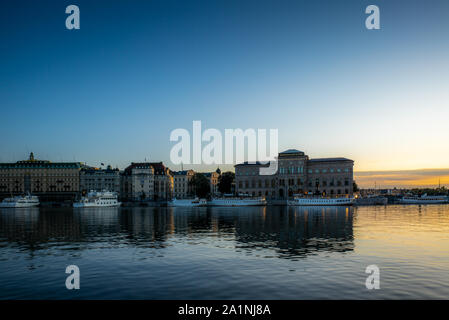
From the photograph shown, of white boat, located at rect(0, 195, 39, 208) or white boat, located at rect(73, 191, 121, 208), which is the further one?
white boat, located at rect(0, 195, 39, 208)

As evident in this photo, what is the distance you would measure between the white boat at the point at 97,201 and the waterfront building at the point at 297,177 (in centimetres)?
5588

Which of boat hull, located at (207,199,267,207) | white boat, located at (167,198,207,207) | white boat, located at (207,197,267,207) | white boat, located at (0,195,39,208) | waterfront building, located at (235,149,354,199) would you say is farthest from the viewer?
waterfront building, located at (235,149,354,199)

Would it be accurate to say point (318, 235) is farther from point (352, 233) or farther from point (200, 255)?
point (200, 255)

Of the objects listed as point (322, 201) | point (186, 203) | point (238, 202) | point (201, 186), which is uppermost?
point (201, 186)

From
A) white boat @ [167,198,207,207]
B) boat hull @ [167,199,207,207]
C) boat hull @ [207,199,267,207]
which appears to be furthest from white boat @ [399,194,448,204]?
white boat @ [167,198,207,207]

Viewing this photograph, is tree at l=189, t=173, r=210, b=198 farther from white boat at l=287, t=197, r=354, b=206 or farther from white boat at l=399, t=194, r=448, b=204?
white boat at l=399, t=194, r=448, b=204

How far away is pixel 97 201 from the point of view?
144750mm

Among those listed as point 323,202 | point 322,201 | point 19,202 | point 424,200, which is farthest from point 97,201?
point 424,200

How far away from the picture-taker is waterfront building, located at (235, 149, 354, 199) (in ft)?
531

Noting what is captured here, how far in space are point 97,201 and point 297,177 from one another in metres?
81.5

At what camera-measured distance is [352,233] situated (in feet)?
137

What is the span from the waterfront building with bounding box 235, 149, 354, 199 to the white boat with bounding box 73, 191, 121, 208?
183 ft

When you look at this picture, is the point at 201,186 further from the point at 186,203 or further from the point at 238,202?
the point at 238,202

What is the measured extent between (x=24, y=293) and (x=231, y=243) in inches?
741
